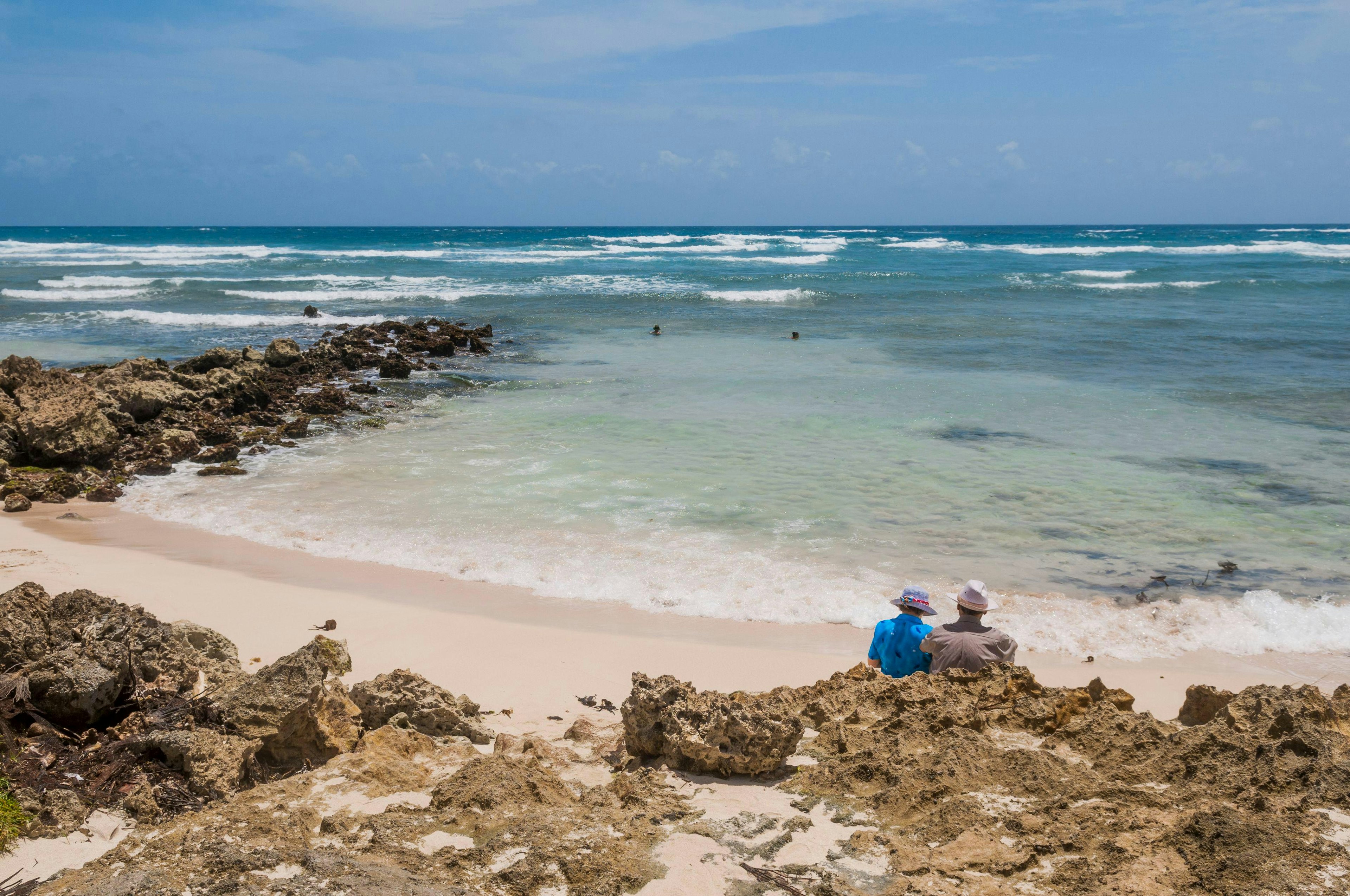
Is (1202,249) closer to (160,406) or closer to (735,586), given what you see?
(160,406)

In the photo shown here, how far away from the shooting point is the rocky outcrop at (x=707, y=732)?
4.15 metres

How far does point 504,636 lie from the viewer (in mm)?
6402

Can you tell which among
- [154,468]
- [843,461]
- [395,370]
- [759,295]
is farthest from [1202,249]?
[154,468]

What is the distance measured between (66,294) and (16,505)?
29314mm

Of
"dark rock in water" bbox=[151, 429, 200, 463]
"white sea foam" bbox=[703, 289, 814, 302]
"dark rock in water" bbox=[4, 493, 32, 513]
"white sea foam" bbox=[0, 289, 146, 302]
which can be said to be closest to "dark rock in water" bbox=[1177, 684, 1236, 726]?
"dark rock in water" bbox=[4, 493, 32, 513]

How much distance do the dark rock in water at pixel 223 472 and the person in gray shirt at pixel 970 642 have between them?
8520 millimetres

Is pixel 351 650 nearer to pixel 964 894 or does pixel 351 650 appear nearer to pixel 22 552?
pixel 22 552

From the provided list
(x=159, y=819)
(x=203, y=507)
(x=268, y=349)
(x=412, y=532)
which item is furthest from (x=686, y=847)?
(x=268, y=349)

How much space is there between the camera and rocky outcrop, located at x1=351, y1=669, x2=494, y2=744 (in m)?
4.71

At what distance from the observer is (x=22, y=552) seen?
7609 mm

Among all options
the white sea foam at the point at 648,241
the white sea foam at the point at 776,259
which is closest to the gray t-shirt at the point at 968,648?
the white sea foam at the point at 776,259

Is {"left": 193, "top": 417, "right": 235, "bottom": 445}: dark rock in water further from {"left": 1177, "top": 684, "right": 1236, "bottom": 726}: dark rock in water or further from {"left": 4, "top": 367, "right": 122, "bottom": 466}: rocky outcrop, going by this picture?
{"left": 1177, "top": 684, "right": 1236, "bottom": 726}: dark rock in water

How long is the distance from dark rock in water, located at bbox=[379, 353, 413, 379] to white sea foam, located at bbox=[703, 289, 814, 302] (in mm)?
16462

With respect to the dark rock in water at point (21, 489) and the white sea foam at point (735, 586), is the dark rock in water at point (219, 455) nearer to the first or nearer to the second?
the dark rock in water at point (21, 489)
